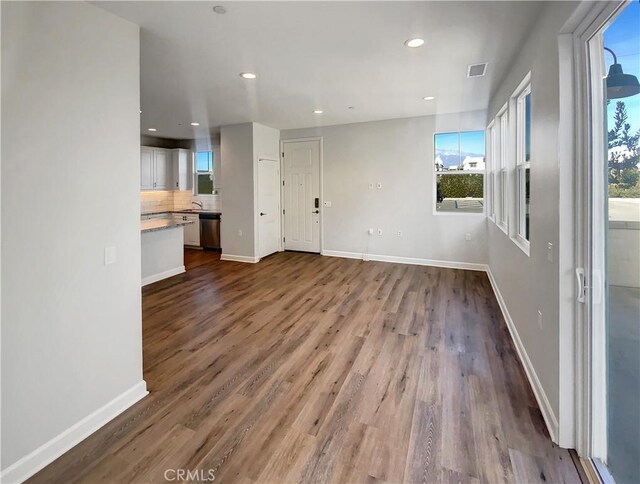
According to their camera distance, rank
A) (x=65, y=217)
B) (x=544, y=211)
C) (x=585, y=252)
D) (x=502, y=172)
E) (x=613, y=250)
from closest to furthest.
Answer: (x=613, y=250) < (x=585, y=252) < (x=65, y=217) < (x=544, y=211) < (x=502, y=172)

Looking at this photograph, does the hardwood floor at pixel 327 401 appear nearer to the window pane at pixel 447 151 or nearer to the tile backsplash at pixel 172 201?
the window pane at pixel 447 151

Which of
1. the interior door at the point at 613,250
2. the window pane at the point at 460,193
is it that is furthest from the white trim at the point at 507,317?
the window pane at the point at 460,193

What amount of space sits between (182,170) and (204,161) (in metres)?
0.58

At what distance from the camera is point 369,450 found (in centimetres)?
176

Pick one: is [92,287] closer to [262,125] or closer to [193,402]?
[193,402]

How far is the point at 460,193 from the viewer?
18.9ft

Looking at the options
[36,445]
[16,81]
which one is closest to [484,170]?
[16,81]

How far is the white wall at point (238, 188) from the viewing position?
6137 millimetres

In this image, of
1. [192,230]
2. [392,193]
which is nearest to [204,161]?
[192,230]

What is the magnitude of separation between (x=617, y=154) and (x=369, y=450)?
1.88 meters

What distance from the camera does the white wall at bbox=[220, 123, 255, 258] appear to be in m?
6.14

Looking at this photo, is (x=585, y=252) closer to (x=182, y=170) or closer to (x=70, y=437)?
(x=70, y=437)

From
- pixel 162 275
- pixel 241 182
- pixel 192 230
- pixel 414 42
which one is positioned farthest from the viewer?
pixel 192 230

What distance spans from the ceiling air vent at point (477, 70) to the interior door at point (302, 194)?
11.6 feet
